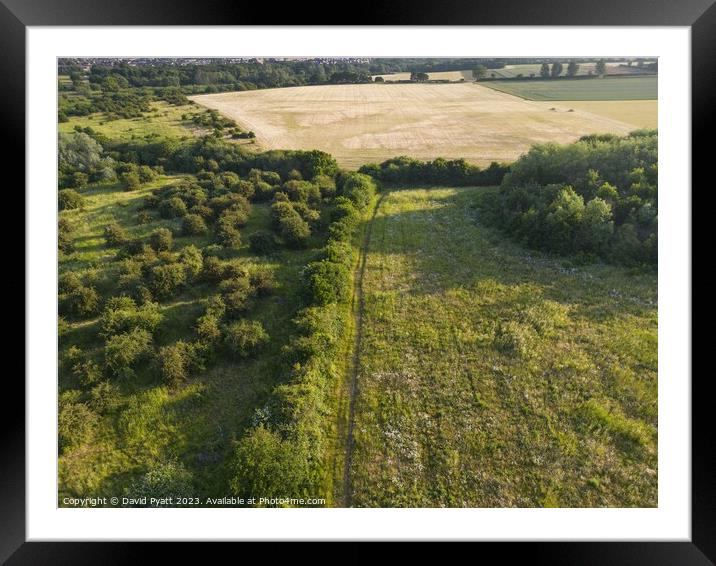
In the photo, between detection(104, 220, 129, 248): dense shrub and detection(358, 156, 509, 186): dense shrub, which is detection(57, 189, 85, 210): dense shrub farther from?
detection(358, 156, 509, 186): dense shrub

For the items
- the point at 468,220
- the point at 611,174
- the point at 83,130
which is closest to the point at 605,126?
the point at 611,174

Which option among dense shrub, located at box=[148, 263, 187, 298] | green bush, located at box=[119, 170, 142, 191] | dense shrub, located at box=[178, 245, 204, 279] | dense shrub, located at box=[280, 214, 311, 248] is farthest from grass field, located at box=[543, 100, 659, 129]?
green bush, located at box=[119, 170, 142, 191]

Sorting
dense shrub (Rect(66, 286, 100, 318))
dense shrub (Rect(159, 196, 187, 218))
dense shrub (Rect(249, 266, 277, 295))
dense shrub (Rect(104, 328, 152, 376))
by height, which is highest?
dense shrub (Rect(159, 196, 187, 218))

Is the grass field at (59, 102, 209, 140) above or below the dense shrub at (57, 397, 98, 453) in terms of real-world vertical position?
above

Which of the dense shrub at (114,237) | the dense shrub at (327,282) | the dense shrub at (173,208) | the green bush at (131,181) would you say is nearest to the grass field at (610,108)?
the dense shrub at (327,282)

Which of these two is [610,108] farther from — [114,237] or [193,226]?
[114,237]

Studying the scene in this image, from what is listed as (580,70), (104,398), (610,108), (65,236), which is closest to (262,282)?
(104,398)
